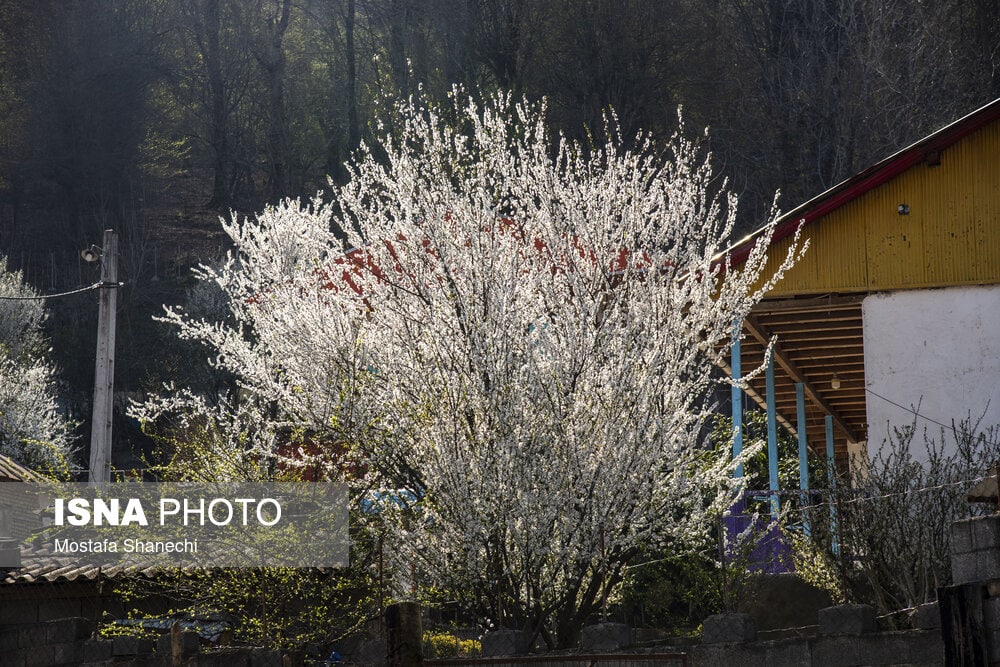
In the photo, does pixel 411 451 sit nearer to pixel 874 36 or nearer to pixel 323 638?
pixel 323 638

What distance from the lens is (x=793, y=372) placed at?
2036 cm

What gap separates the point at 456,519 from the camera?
38.3ft

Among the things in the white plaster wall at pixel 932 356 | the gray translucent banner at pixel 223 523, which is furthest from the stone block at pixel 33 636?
the white plaster wall at pixel 932 356

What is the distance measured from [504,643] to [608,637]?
902 mm

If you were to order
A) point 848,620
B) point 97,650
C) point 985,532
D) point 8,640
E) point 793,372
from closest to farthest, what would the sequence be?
point 985,532, point 848,620, point 97,650, point 8,640, point 793,372

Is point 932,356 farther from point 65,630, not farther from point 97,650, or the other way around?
point 65,630

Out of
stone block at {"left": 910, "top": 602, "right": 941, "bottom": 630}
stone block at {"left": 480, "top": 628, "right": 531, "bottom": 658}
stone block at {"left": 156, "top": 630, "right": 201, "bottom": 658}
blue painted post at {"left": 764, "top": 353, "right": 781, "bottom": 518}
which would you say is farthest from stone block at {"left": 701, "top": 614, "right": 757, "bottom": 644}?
blue painted post at {"left": 764, "top": 353, "right": 781, "bottom": 518}

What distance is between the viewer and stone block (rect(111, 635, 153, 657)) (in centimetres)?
1290

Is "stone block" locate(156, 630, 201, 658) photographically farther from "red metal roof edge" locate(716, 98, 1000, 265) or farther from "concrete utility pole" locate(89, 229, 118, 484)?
"red metal roof edge" locate(716, 98, 1000, 265)

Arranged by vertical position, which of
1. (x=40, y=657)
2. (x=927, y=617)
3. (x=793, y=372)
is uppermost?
(x=793, y=372)

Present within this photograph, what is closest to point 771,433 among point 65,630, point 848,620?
point 848,620

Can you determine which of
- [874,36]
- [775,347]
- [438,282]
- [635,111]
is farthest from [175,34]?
[438,282]

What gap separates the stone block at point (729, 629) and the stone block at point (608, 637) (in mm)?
678

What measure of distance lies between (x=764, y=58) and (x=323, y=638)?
1306 inches
